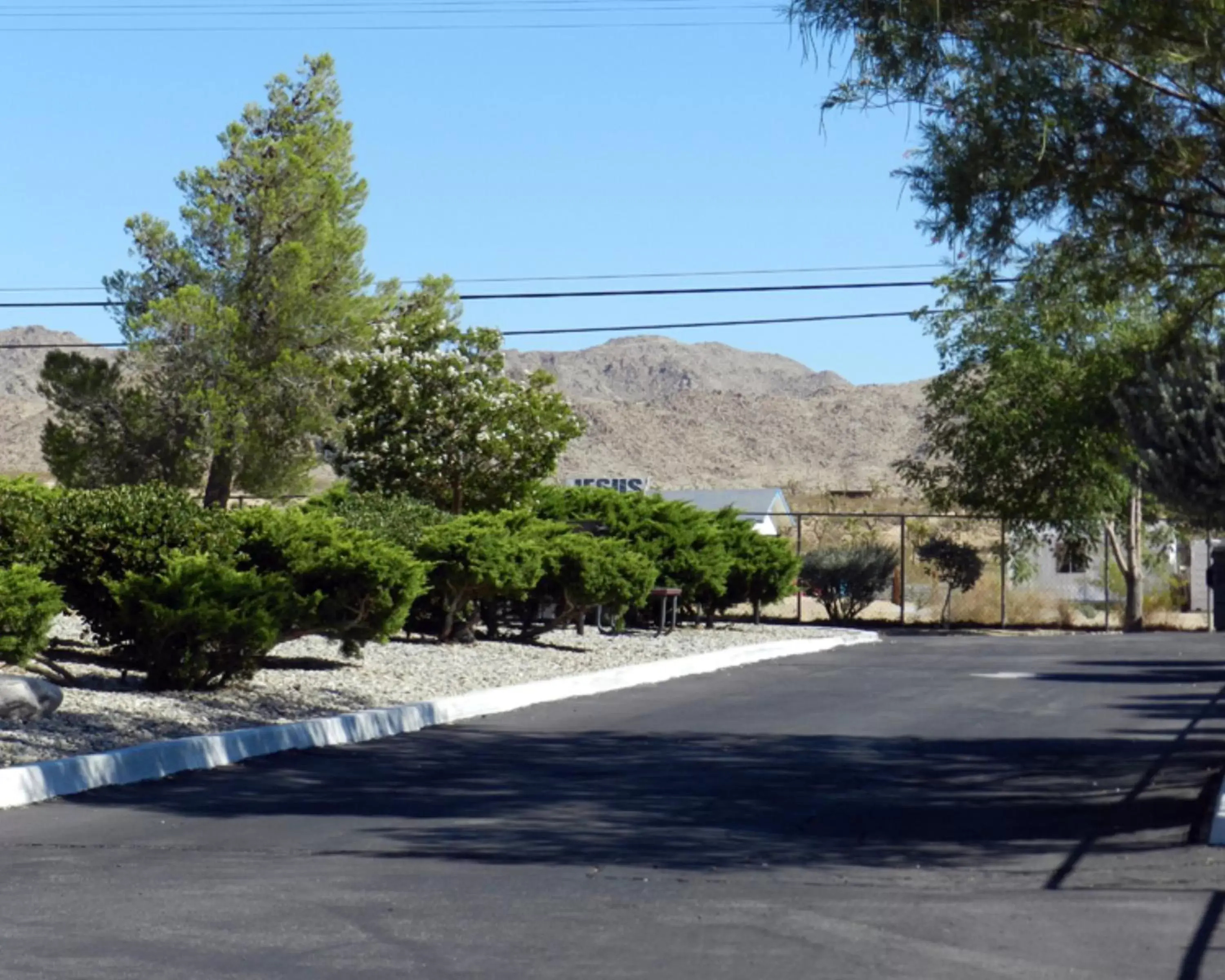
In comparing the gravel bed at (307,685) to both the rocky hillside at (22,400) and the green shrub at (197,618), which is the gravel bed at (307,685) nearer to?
the green shrub at (197,618)

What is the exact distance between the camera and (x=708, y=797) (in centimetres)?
1123

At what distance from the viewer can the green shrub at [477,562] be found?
19.8 m

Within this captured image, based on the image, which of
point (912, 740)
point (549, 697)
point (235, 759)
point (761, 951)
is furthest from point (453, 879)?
point (549, 697)

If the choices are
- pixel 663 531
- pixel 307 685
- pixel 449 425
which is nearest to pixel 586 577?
pixel 663 531

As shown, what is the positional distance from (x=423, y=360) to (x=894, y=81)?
16774 mm

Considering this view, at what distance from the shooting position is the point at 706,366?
152750 mm

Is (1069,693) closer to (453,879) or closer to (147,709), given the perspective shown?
(147,709)

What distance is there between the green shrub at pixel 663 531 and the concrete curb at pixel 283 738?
5229 mm

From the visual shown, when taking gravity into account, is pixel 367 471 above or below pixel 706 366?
below

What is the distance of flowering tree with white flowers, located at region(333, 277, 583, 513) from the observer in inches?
1091

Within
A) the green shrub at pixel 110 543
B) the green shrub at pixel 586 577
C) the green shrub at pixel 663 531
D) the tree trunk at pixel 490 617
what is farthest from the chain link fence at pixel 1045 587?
the green shrub at pixel 110 543

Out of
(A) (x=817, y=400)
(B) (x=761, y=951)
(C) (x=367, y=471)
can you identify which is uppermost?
(A) (x=817, y=400)

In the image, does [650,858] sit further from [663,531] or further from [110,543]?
[663,531]

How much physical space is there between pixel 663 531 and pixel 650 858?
711 inches
